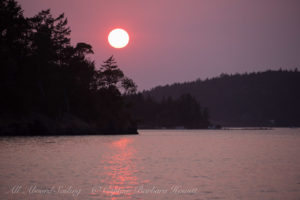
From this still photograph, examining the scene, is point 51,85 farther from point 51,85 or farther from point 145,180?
point 145,180

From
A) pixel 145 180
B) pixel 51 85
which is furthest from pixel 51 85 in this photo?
pixel 145 180

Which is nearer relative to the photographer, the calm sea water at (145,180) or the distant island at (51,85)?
the calm sea water at (145,180)

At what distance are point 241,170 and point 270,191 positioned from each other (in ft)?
31.8

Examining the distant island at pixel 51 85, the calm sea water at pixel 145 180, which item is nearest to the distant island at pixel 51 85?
the distant island at pixel 51 85

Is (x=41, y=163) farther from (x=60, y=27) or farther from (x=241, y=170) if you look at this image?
(x=60, y=27)

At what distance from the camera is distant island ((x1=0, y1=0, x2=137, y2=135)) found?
84750 mm

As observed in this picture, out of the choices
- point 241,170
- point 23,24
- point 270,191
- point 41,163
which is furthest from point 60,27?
point 270,191

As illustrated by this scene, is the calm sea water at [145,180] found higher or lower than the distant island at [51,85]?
lower

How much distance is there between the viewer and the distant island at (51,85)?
84.8 m

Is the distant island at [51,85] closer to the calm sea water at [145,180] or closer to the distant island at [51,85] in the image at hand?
the distant island at [51,85]

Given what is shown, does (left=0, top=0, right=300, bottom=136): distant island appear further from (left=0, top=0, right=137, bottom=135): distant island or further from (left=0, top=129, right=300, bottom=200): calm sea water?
(left=0, top=129, right=300, bottom=200): calm sea water

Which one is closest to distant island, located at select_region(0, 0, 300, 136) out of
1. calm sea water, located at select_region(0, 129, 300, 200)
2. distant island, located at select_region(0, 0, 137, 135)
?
distant island, located at select_region(0, 0, 137, 135)

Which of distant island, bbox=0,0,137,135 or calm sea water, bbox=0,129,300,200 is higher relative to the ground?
distant island, bbox=0,0,137,135

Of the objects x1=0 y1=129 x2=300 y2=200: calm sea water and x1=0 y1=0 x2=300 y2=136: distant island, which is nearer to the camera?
x1=0 y1=129 x2=300 y2=200: calm sea water
